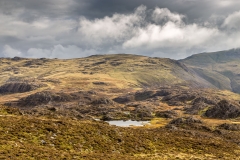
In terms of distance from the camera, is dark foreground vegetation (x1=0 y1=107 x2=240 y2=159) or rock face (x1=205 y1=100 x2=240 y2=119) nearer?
dark foreground vegetation (x1=0 y1=107 x2=240 y2=159)

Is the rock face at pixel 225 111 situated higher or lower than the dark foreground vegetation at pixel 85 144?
lower

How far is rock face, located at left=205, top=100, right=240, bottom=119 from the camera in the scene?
14955cm

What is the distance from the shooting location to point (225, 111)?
153m

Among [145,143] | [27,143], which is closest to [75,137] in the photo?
[27,143]

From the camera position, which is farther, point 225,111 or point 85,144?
point 225,111

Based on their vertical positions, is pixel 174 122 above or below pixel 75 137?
below

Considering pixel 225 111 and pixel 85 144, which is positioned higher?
→ pixel 85 144

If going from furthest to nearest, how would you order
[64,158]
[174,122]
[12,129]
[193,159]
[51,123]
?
[174,122] → [51,123] → [193,159] → [12,129] → [64,158]

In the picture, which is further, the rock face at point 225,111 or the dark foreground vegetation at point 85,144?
the rock face at point 225,111

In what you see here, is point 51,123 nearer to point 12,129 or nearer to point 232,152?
point 12,129

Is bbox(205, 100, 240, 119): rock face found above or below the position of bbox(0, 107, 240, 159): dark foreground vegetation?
below

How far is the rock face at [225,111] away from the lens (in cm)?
14955

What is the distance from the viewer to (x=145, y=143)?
144 ft

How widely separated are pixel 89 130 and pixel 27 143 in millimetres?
13247
